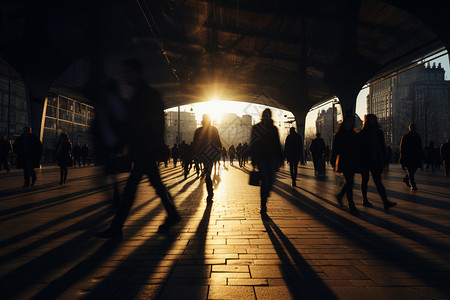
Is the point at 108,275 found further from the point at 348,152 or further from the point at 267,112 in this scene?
the point at 348,152

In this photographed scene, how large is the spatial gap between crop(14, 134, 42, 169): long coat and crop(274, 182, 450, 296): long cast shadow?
8.13 meters

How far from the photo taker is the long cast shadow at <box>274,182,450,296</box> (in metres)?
2.73

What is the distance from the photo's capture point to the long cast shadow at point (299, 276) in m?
2.31

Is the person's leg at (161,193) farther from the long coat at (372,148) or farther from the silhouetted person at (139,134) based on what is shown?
the long coat at (372,148)

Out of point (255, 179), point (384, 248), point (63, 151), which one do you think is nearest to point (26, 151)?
point (63, 151)

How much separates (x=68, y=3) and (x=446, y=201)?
1724 cm

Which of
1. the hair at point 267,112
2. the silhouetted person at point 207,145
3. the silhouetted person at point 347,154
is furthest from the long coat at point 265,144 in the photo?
the silhouetted person at point 207,145

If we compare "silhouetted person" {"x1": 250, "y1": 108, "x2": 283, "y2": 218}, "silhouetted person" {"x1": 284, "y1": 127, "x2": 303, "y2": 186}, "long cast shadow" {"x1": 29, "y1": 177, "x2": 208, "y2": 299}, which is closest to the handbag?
"silhouetted person" {"x1": 250, "y1": 108, "x2": 283, "y2": 218}

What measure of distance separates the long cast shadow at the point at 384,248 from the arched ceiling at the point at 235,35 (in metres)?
9.82

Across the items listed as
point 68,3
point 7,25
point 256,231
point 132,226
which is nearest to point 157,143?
point 132,226

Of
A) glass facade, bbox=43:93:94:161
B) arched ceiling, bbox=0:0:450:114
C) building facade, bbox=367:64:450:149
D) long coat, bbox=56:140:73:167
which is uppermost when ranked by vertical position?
building facade, bbox=367:64:450:149

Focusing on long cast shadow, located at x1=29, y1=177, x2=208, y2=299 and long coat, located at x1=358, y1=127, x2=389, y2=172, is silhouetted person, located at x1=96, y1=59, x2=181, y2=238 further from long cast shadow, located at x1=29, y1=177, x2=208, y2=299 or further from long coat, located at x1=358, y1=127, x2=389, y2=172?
long coat, located at x1=358, y1=127, x2=389, y2=172

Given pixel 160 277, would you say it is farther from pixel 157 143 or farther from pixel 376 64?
pixel 376 64

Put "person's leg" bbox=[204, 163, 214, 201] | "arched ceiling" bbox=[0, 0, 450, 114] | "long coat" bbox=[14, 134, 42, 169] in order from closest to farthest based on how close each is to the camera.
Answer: "person's leg" bbox=[204, 163, 214, 201], "long coat" bbox=[14, 134, 42, 169], "arched ceiling" bbox=[0, 0, 450, 114]
